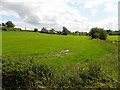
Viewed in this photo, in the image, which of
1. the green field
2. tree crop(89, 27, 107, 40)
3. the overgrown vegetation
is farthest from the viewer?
tree crop(89, 27, 107, 40)

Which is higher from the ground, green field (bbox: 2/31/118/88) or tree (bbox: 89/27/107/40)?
tree (bbox: 89/27/107/40)

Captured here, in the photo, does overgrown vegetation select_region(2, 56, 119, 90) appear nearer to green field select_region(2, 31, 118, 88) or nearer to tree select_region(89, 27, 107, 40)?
green field select_region(2, 31, 118, 88)

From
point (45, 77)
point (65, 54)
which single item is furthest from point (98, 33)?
point (45, 77)

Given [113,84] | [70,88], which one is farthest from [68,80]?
[113,84]

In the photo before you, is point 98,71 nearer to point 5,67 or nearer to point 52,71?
point 52,71

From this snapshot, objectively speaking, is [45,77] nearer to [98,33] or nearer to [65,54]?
[65,54]

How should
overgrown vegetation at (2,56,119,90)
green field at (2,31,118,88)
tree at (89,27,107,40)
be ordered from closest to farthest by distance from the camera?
1. overgrown vegetation at (2,56,119,90)
2. green field at (2,31,118,88)
3. tree at (89,27,107,40)

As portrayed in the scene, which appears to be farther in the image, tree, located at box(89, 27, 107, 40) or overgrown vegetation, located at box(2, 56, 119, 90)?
tree, located at box(89, 27, 107, 40)

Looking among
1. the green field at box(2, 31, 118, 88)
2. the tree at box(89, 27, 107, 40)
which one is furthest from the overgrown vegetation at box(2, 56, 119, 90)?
the tree at box(89, 27, 107, 40)

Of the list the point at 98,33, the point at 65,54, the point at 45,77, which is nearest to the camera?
the point at 45,77

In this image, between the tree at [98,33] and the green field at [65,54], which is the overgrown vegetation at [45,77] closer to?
the green field at [65,54]

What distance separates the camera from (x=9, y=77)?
570 inches

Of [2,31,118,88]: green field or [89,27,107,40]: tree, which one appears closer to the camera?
[2,31,118,88]: green field

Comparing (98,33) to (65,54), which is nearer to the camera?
(65,54)
